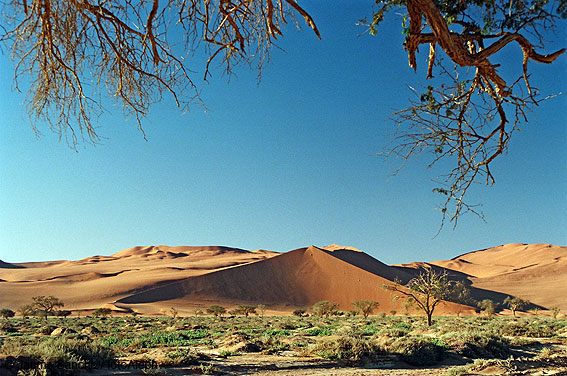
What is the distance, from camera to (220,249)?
469ft

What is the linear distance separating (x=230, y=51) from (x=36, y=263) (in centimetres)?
14449

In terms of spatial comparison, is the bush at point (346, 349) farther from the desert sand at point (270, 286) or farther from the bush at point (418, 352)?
the desert sand at point (270, 286)

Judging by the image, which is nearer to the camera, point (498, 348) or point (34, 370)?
point (34, 370)

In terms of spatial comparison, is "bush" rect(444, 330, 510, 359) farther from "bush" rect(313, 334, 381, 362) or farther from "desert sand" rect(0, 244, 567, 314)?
"desert sand" rect(0, 244, 567, 314)

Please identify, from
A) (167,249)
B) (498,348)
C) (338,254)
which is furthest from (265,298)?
(167,249)

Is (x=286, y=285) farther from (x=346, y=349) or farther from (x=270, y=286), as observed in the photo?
(x=346, y=349)

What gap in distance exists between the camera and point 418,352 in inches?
429

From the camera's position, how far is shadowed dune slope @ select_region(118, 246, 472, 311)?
60.9m

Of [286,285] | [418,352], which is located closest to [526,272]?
[286,285]

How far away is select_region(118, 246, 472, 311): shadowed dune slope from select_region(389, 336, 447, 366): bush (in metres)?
47.0

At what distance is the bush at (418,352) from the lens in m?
10.5

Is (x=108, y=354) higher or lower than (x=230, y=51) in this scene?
lower

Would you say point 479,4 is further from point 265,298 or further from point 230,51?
point 265,298

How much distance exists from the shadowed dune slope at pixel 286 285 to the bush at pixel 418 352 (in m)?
47.0
